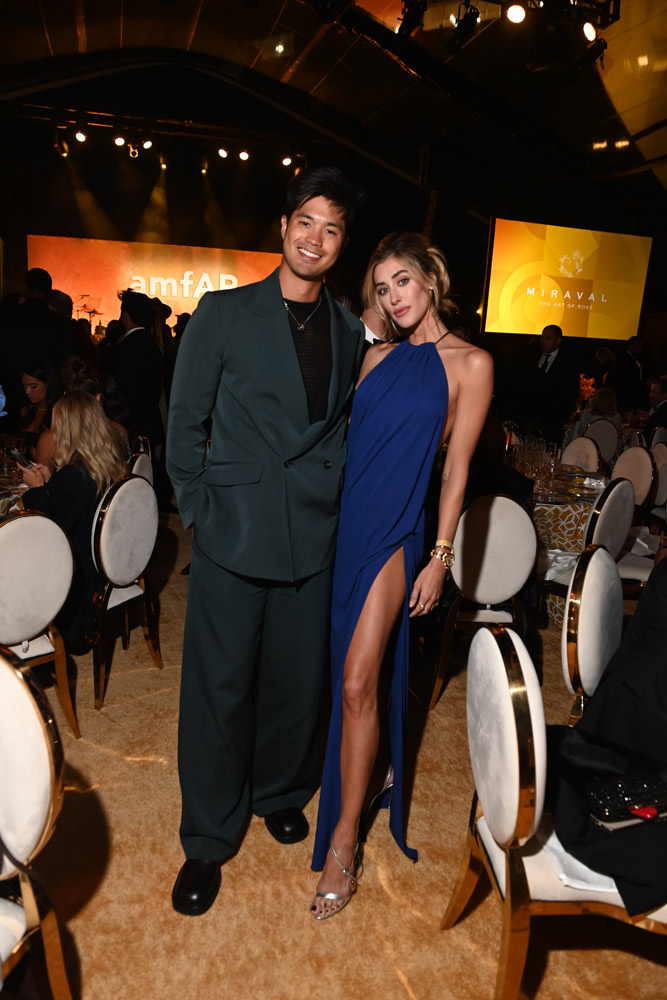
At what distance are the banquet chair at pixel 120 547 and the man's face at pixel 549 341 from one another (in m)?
4.77

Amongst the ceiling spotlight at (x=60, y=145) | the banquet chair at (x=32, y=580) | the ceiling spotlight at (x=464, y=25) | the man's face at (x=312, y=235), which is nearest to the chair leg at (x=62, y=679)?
the banquet chair at (x=32, y=580)

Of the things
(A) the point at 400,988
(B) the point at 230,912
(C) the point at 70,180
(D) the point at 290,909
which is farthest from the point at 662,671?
(C) the point at 70,180

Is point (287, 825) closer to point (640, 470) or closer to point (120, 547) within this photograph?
point (120, 547)

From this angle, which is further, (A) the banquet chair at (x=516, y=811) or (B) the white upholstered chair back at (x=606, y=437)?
(B) the white upholstered chair back at (x=606, y=437)

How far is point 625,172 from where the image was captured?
364 inches

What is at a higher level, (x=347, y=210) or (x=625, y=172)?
(x=625, y=172)

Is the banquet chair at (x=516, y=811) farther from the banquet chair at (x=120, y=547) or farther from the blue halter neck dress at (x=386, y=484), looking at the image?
the banquet chair at (x=120, y=547)

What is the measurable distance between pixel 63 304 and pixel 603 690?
4.62 m

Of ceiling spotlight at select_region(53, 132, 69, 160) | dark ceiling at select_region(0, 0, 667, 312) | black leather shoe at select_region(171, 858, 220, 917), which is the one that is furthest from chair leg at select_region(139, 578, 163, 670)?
ceiling spotlight at select_region(53, 132, 69, 160)

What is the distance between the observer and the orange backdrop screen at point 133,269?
1056 centimetres

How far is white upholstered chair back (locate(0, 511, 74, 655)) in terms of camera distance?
218 centimetres

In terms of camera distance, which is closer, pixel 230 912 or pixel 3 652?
pixel 3 652

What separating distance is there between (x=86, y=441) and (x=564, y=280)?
8527mm

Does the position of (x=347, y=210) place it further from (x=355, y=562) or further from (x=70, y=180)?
(x=70, y=180)
